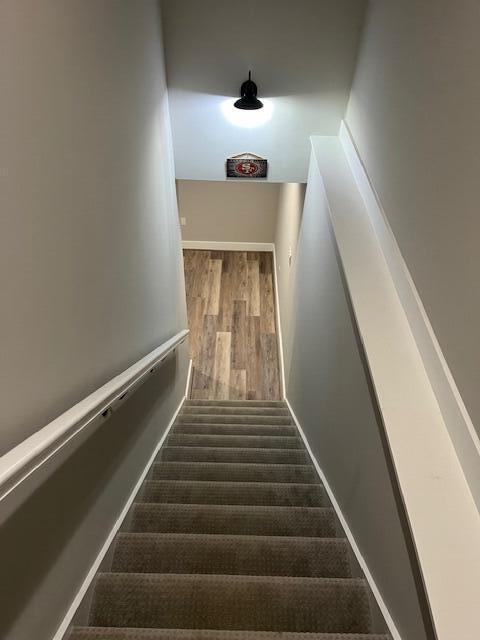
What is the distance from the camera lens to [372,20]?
2352 millimetres

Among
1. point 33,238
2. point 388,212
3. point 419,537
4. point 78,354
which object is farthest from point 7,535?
point 388,212

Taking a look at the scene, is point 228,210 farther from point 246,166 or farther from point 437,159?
point 437,159

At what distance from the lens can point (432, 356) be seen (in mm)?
1331

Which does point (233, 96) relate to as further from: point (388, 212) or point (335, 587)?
point (335, 587)

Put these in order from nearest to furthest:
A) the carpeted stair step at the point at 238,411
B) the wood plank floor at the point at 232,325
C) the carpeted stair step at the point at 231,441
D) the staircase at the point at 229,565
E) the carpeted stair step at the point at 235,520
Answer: the staircase at the point at 229,565, the carpeted stair step at the point at 235,520, the carpeted stair step at the point at 231,441, the carpeted stair step at the point at 238,411, the wood plank floor at the point at 232,325

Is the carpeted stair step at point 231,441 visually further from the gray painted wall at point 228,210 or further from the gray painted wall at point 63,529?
the gray painted wall at point 228,210

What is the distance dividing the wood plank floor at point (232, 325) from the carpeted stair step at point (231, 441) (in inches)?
73.9

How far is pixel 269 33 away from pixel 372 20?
0.64m

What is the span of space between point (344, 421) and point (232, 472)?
2.61 ft

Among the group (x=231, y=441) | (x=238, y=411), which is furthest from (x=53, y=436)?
(x=238, y=411)

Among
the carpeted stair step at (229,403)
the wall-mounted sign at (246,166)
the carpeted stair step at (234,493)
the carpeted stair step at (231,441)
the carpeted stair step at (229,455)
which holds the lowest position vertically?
the carpeted stair step at (234,493)

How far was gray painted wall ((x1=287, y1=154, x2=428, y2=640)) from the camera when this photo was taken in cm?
118

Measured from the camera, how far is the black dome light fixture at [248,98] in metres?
2.63

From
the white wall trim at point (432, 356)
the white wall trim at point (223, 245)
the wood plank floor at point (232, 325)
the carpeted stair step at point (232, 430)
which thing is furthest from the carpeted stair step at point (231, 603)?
the white wall trim at point (223, 245)
